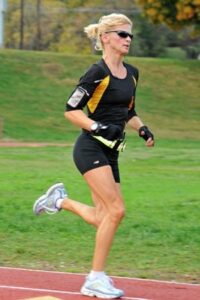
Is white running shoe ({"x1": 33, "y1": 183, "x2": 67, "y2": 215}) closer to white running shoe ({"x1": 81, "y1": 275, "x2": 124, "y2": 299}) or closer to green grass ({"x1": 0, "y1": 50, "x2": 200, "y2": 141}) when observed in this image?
white running shoe ({"x1": 81, "y1": 275, "x2": 124, "y2": 299})

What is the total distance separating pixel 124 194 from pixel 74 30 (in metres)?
50.6

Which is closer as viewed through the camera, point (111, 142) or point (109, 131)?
point (109, 131)

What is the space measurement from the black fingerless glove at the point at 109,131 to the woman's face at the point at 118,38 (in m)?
0.61

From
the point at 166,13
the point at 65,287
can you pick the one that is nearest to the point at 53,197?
the point at 65,287

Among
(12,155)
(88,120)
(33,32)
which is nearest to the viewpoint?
(88,120)

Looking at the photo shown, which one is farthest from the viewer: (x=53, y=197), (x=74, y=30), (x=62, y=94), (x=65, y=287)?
(x=74, y=30)

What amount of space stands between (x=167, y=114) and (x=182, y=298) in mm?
32597

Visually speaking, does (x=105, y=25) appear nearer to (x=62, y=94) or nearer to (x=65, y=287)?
(x=65, y=287)

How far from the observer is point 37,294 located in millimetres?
7574

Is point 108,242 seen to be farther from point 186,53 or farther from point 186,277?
point 186,53

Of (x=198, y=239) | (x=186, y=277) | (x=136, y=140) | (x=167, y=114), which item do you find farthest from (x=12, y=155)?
(x=167, y=114)

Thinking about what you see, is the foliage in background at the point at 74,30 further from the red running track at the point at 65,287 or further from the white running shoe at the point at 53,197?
the red running track at the point at 65,287

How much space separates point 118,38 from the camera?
7.43 metres

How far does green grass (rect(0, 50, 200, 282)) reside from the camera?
9.20 m
